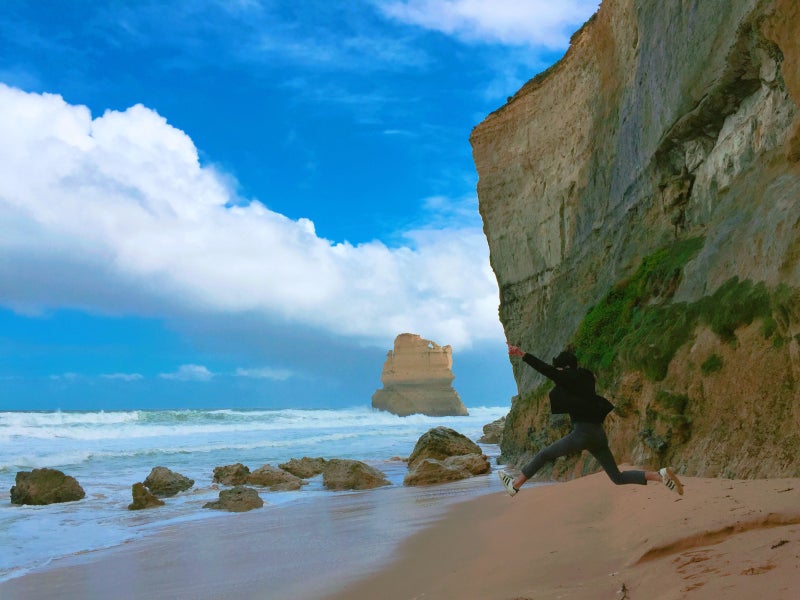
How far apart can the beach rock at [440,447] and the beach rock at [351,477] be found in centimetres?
300

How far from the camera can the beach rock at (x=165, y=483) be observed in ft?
51.0

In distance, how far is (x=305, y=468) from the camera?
19094mm

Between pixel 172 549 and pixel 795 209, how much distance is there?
895 cm

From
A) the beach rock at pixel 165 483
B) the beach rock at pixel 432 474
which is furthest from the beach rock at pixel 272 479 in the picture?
the beach rock at pixel 432 474

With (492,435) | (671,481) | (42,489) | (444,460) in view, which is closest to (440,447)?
(444,460)

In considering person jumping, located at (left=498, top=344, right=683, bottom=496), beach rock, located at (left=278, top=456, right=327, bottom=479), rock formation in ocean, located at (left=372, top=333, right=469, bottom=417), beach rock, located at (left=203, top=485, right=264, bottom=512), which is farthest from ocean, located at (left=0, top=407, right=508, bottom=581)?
rock formation in ocean, located at (left=372, top=333, right=469, bottom=417)

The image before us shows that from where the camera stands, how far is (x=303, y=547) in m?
7.77

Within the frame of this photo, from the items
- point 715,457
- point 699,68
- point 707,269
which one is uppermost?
point 699,68

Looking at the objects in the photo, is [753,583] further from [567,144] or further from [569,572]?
[567,144]

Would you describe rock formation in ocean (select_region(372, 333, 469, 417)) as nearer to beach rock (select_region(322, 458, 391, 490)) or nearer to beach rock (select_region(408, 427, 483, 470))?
beach rock (select_region(408, 427, 483, 470))

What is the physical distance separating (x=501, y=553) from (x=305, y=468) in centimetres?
1407

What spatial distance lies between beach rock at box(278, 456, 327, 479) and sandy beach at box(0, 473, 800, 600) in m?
8.50

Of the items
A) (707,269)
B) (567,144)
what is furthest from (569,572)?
(567,144)

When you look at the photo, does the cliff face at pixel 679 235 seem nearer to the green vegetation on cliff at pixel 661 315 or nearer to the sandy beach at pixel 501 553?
the green vegetation on cliff at pixel 661 315
